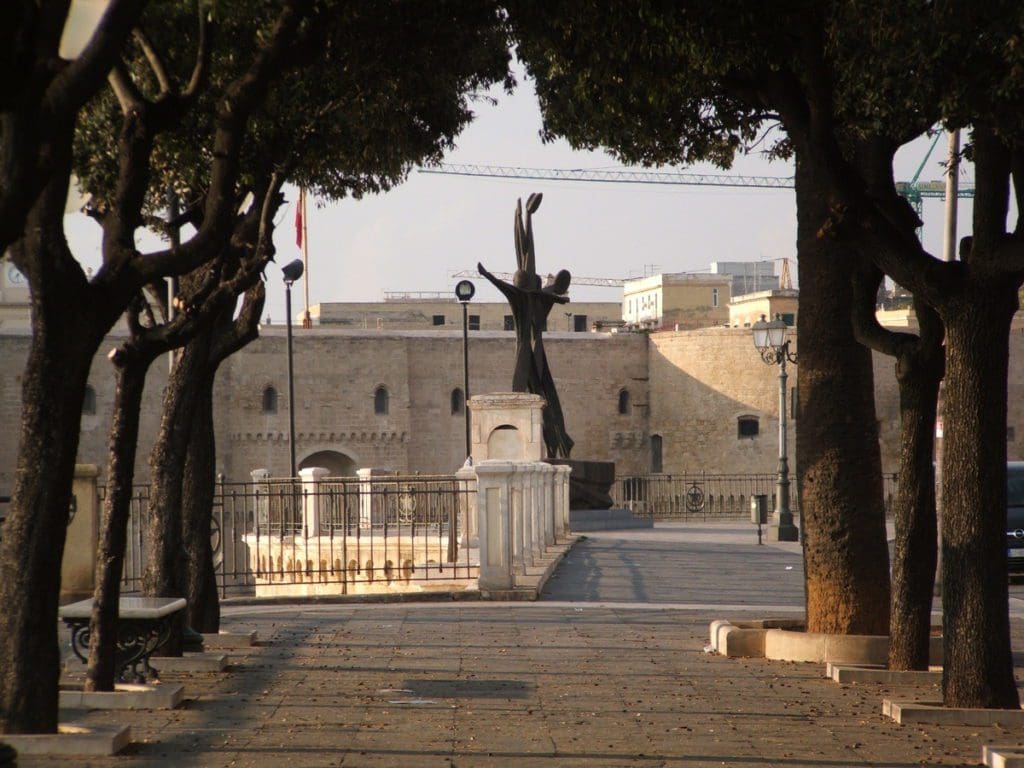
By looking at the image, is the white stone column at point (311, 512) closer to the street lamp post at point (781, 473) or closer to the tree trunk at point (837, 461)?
the street lamp post at point (781, 473)

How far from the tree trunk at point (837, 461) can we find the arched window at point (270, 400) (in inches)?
1795

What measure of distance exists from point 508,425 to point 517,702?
57.5ft

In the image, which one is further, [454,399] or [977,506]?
[454,399]

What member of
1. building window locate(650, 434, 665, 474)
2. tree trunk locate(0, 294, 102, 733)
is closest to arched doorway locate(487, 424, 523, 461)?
tree trunk locate(0, 294, 102, 733)

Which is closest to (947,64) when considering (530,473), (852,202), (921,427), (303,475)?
(852,202)

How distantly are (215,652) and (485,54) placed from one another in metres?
4.73

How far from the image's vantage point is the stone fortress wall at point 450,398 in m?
54.2

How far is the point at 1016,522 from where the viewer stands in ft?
60.7

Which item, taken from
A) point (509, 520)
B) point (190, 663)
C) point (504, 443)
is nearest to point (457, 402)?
point (504, 443)

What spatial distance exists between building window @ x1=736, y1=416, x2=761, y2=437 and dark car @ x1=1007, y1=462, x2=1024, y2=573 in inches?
1433

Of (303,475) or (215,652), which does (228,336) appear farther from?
(303,475)

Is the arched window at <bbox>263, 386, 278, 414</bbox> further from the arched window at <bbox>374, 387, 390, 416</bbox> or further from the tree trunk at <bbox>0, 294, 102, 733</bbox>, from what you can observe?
the tree trunk at <bbox>0, 294, 102, 733</bbox>

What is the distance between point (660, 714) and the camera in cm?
792

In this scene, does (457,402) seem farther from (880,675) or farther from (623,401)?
(880,675)
